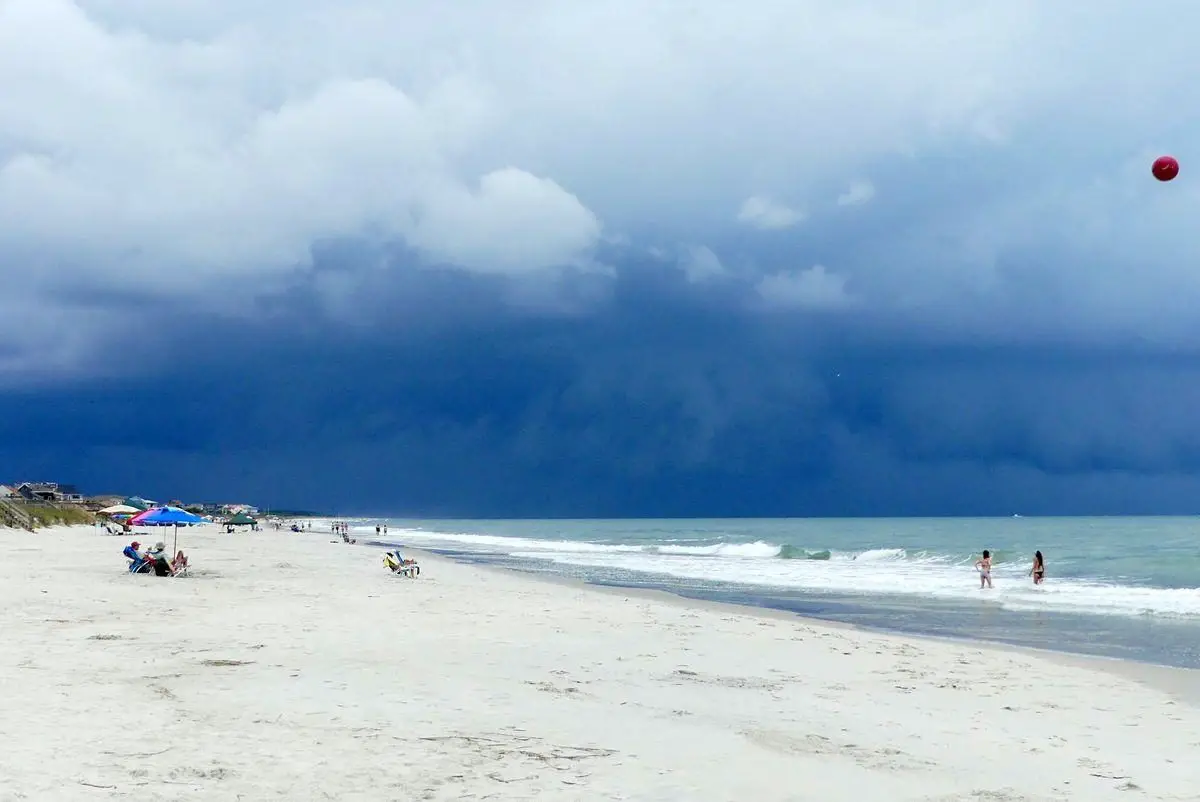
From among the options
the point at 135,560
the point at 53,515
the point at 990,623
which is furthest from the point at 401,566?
the point at 53,515

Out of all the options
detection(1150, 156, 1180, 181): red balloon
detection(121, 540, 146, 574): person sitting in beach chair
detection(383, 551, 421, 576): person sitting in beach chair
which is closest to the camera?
detection(1150, 156, 1180, 181): red balloon

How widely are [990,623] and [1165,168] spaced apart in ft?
36.0

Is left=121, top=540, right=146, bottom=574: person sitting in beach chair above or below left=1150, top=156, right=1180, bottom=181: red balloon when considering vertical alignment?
below

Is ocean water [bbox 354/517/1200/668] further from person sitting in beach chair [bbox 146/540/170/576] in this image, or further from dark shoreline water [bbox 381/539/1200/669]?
person sitting in beach chair [bbox 146/540/170/576]

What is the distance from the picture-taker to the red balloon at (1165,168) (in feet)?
50.0

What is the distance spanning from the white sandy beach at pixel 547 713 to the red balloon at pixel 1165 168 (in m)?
7.65

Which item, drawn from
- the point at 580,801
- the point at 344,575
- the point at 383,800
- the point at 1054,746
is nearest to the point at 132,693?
the point at 383,800

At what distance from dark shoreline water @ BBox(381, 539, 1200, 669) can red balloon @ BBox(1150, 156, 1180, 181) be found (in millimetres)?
7711

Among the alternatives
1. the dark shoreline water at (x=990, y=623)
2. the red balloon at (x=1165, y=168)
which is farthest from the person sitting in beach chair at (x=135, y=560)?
the red balloon at (x=1165, y=168)

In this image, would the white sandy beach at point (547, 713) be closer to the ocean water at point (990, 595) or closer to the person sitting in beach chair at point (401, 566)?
the ocean water at point (990, 595)

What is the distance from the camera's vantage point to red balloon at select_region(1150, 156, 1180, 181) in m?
15.2

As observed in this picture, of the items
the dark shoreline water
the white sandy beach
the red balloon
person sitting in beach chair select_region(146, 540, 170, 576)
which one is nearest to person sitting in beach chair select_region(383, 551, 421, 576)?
the dark shoreline water

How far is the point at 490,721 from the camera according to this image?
9.84m

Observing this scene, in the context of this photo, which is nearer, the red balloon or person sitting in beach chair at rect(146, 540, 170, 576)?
the red balloon
